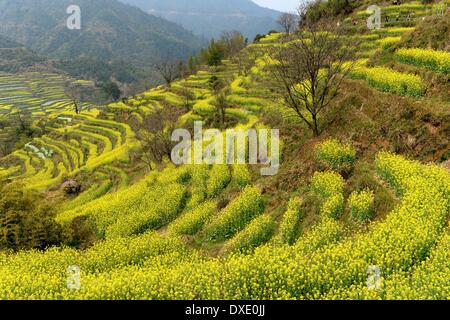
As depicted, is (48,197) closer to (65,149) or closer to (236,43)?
(65,149)

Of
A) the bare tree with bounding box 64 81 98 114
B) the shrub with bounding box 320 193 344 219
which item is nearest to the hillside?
the shrub with bounding box 320 193 344 219

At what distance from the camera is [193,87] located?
6988 cm

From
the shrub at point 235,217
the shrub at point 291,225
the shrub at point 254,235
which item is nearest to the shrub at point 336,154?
the shrub at point 291,225

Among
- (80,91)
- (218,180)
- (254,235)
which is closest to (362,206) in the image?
(254,235)

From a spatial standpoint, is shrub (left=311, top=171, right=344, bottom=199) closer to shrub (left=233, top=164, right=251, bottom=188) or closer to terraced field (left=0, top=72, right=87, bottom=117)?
shrub (left=233, top=164, right=251, bottom=188)

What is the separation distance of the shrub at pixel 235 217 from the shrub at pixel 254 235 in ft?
4.41

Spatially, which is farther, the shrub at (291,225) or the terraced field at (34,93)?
the terraced field at (34,93)

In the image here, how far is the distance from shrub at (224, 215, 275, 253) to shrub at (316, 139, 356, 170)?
15.7 feet

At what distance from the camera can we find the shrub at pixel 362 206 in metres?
16.1

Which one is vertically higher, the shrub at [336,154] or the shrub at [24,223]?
the shrub at [336,154]

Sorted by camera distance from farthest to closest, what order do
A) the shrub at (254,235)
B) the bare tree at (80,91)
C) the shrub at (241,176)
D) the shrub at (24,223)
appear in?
the bare tree at (80,91)
the shrub at (241,176)
the shrub at (24,223)
the shrub at (254,235)

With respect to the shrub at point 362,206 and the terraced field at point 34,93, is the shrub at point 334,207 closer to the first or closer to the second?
the shrub at point 362,206

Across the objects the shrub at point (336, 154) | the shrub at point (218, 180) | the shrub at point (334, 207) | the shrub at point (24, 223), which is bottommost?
the shrub at point (24, 223)
